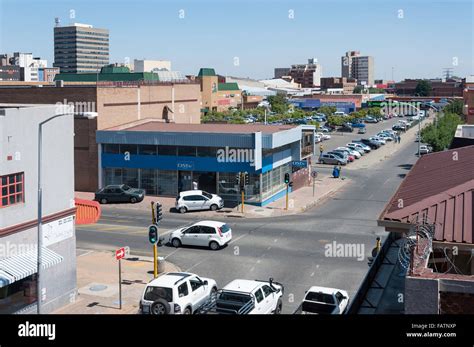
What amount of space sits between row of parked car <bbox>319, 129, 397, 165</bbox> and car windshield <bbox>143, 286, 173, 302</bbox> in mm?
40828

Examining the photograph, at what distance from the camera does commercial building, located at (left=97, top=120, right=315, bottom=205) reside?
36531mm

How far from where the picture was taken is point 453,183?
33.1 feet

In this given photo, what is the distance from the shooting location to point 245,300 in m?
16.4

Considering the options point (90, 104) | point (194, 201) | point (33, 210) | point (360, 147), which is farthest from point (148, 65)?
point (33, 210)

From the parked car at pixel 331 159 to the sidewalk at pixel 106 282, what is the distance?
34622 millimetres

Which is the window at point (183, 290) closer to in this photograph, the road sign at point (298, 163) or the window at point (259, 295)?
the window at point (259, 295)

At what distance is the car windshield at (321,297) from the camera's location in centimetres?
1708

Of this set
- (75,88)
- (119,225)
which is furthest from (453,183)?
(75,88)

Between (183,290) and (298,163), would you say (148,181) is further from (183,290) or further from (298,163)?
(183,290)

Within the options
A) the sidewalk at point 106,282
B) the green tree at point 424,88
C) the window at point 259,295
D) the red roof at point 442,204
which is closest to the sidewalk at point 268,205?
the sidewalk at point 106,282

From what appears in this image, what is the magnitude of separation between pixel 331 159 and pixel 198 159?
22.5 meters

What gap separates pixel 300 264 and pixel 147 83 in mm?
26855

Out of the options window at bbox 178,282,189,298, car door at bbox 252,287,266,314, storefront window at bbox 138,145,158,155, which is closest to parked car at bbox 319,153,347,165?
storefront window at bbox 138,145,158,155
